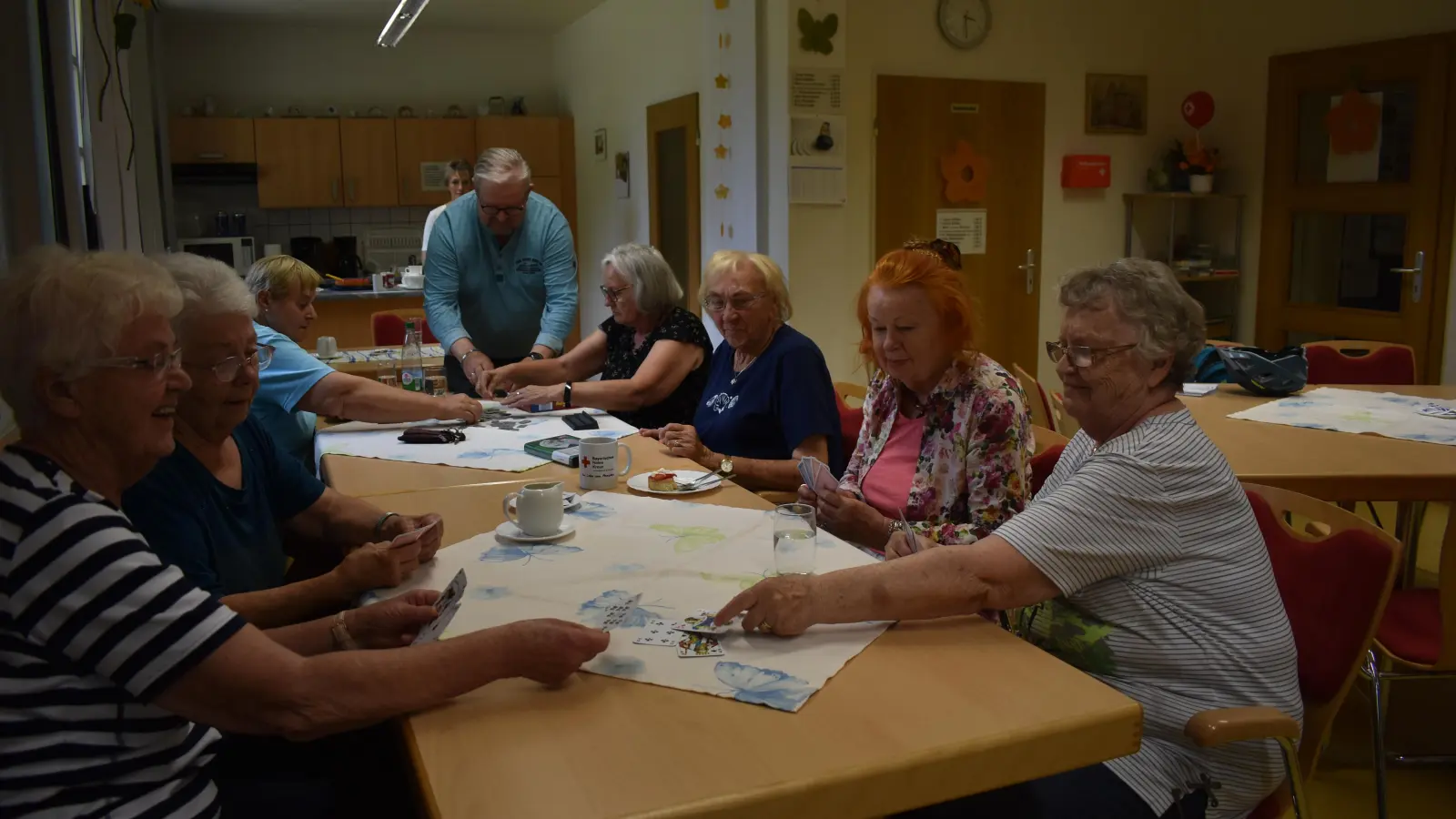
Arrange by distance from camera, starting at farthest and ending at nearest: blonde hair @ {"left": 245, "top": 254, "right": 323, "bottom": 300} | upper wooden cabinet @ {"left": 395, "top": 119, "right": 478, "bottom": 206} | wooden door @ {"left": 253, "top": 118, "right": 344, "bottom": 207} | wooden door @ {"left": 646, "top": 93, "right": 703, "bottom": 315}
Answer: upper wooden cabinet @ {"left": 395, "top": 119, "right": 478, "bottom": 206} < wooden door @ {"left": 253, "top": 118, "right": 344, "bottom": 207} < wooden door @ {"left": 646, "top": 93, "right": 703, "bottom": 315} < blonde hair @ {"left": 245, "top": 254, "right": 323, "bottom": 300}

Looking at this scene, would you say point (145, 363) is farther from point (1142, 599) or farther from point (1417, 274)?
point (1417, 274)

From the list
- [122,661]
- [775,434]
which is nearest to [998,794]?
[122,661]

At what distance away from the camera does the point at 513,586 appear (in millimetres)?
1704

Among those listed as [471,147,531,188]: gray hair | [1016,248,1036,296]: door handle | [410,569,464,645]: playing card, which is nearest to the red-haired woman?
[410,569,464,645]: playing card

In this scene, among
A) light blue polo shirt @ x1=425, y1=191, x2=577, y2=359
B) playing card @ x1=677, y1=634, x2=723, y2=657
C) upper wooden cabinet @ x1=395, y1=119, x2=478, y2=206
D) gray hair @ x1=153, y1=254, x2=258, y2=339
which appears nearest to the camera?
playing card @ x1=677, y1=634, x2=723, y2=657

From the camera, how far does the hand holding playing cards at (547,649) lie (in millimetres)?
1322

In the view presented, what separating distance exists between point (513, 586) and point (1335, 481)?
1.99m

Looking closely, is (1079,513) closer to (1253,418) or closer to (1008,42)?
(1253,418)

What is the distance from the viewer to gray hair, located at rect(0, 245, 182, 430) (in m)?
1.16

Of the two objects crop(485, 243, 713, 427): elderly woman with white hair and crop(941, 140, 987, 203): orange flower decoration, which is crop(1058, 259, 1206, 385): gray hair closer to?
crop(485, 243, 713, 427): elderly woman with white hair

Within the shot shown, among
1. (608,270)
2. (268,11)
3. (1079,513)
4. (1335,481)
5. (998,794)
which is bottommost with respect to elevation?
(998,794)

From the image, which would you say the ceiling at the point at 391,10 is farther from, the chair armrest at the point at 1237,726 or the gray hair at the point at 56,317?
the chair armrest at the point at 1237,726

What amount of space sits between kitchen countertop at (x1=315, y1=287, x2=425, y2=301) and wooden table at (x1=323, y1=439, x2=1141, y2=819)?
5950 millimetres

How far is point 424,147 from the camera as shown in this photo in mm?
8594
